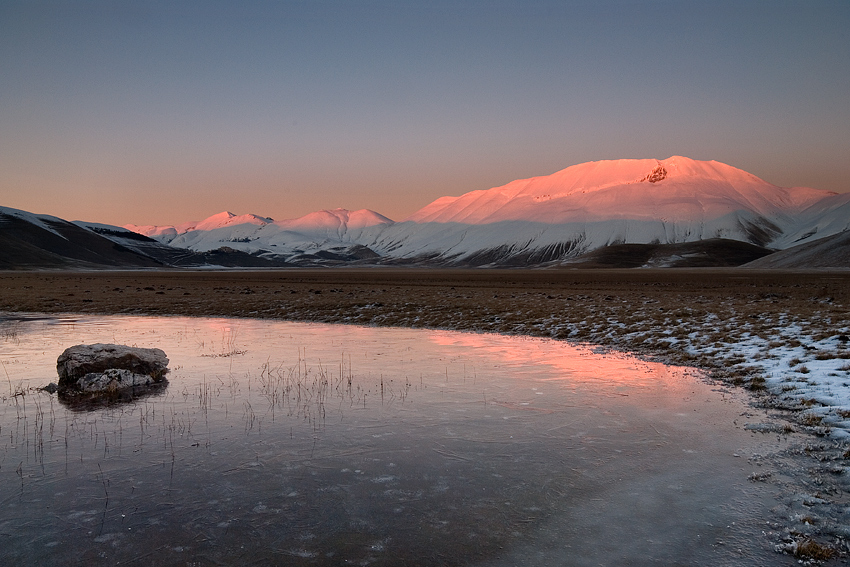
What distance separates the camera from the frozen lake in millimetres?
6973

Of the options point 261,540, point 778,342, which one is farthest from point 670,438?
point 778,342

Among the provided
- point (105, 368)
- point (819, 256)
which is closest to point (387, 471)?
point (105, 368)

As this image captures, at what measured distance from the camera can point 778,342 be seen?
808 inches

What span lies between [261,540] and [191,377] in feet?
38.8

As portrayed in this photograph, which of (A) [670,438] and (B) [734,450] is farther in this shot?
(A) [670,438]

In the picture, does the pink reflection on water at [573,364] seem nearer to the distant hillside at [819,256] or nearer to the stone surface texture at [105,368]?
the stone surface texture at [105,368]

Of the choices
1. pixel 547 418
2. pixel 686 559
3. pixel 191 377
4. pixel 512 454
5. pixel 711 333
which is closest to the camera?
pixel 686 559

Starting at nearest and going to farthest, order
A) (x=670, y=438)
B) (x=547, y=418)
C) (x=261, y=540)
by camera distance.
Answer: (x=261, y=540) → (x=670, y=438) → (x=547, y=418)

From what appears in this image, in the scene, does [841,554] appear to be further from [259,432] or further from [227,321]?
[227,321]

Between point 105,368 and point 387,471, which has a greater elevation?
point 105,368

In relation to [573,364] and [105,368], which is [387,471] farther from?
[573,364]

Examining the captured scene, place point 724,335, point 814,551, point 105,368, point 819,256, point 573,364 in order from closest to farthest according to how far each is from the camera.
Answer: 1. point 814,551
2. point 105,368
3. point 573,364
4. point 724,335
5. point 819,256

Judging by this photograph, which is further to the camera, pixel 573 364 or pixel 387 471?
pixel 573 364

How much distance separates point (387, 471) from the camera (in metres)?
9.49
